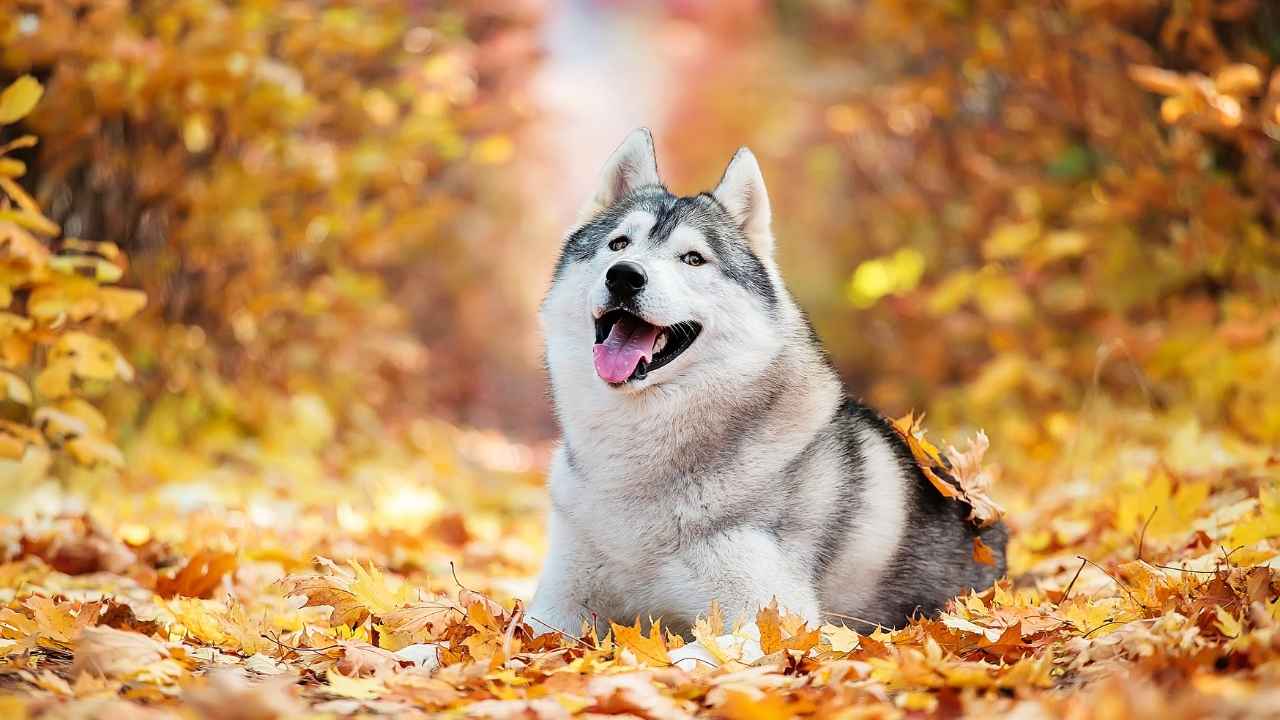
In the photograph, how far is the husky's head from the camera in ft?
10.1

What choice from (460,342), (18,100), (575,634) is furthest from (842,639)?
(460,342)

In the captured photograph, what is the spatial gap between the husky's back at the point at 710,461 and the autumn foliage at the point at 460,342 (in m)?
0.13

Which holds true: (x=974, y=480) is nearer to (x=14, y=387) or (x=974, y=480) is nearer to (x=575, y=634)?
(x=575, y=634)

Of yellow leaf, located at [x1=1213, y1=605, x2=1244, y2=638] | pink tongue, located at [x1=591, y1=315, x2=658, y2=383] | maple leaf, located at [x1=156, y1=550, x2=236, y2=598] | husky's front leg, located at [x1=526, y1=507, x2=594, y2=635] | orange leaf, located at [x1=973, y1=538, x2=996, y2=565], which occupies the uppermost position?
pink tongue, located at [x1=591, y1=315, x2=658, y2=383]

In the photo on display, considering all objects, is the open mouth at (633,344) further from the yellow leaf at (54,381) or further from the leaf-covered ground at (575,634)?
the yellow leaf at (54,381)

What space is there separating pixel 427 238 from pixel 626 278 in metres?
5.54

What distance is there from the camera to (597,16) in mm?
17516

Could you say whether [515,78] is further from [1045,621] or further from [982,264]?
[1045,621]

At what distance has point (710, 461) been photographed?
302 centimetres

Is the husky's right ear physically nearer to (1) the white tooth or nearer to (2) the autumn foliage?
(1) the white tooth

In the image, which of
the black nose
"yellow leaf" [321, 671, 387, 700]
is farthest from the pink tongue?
"yellow leaf" [321, 671, 387, 700]

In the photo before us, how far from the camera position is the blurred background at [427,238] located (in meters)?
4.66

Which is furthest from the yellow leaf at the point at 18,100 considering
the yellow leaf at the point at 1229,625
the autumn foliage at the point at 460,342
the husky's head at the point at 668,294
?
the yellow leaf at the point at 1229,625

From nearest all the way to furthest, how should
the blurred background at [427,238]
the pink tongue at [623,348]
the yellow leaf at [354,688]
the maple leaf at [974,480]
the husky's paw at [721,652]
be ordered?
the yellow leaf at [354,688], the husky's paw at [721,652], the pink tongue at [623,348], the maple leaf at [974,480], the blurred background at [427,238]
